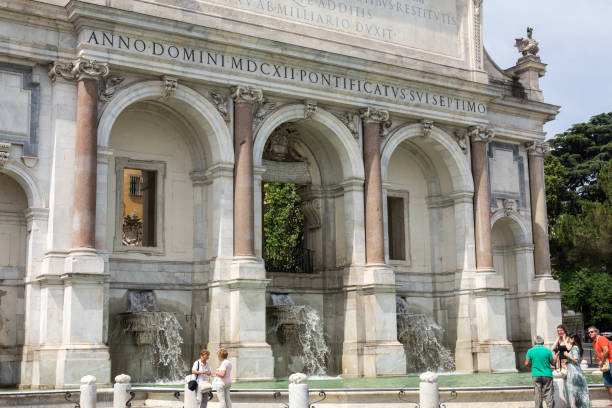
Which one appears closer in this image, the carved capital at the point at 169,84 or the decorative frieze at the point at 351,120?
the carved capital at the point at 169,84

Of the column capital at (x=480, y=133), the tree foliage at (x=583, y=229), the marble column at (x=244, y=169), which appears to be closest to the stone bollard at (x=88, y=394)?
the marble column at (x=244, y=169)

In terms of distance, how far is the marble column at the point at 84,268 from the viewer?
20547 millimetres

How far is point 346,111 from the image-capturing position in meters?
27.1

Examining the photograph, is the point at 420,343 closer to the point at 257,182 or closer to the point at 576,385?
the point at 257,182

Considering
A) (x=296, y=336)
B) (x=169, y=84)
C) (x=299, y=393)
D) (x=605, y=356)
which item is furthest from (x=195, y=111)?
(x=605, y=356)

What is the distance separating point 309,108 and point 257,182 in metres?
3.07

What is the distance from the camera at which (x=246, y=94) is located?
80.6 feet

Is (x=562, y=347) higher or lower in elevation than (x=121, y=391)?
higher

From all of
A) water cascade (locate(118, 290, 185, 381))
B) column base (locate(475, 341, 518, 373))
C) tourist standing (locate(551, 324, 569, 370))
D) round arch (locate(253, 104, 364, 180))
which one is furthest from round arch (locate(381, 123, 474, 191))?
tourist standing (locate(551, 324, 569, 370))

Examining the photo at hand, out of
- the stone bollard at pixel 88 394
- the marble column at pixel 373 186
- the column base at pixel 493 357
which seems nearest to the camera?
the stone bollard at pixel 88 394

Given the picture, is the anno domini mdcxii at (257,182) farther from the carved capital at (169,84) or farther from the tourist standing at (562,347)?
the tourist standing at (562,347)

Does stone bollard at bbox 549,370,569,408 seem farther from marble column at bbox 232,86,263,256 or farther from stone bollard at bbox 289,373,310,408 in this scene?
marble column at bbox 232,86,263,256

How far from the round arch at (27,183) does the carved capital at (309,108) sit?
28.6 feet

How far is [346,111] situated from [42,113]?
9.93m
